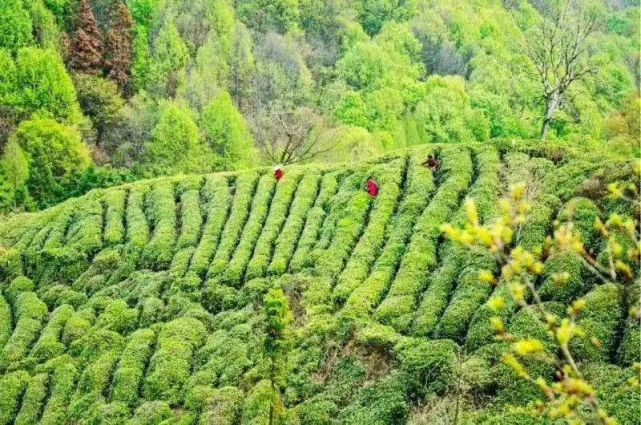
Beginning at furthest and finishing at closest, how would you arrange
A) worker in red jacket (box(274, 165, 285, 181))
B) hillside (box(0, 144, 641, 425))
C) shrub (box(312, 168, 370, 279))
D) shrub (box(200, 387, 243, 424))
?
1. worker in red jacket (box(274, 165, 285, 181))
2. shrub (box(312, 168, 370, 279))
3. shrub (box(200, 387, 243, 424))
4. hillside (box(0, 144, 641, 425))

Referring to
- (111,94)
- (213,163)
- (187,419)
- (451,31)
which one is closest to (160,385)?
(187,419)

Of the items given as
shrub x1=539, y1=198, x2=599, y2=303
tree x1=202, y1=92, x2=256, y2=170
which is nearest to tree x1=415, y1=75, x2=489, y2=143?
tree x1=202, y1=92, x2=256, y2=170

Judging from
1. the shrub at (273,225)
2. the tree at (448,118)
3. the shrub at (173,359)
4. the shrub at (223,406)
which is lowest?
the tree at (448,118)

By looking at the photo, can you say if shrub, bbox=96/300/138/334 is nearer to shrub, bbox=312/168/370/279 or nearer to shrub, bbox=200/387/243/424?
shrub, bbox=200/387/243/424

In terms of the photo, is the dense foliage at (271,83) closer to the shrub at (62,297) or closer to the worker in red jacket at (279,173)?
the shrub at (62,297)

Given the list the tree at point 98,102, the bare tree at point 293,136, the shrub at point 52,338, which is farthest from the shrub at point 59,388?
the tree at point 98,102

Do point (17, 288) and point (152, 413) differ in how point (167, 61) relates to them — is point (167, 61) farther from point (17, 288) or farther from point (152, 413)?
point (152, 413)
